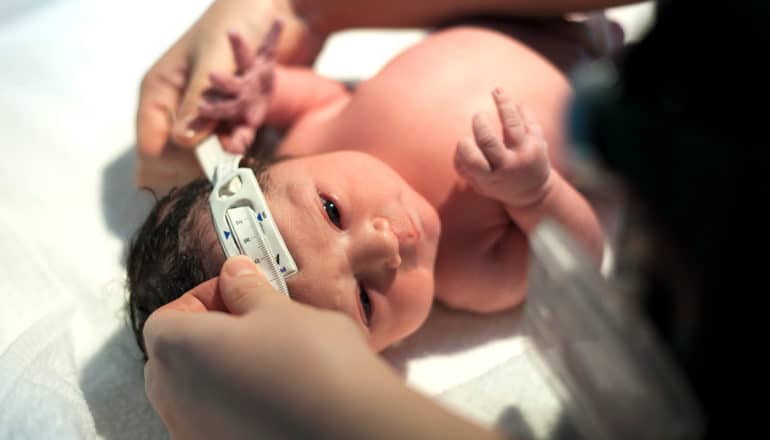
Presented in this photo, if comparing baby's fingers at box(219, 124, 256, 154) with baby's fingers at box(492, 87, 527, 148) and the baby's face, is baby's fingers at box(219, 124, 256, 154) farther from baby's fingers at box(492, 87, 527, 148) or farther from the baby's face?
baby's fingers at box(492, 87, 527, 148)

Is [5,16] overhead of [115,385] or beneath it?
overhead

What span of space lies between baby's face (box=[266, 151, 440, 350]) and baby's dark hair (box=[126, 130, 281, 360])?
0.20ft

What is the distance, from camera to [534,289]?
0.68m

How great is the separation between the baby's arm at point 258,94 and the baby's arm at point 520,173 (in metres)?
0.35

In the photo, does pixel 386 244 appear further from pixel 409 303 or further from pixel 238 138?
pixel 238 138

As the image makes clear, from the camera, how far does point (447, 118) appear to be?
0.98 metres

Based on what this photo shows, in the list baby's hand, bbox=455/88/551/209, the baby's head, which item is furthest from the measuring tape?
baby's hand, bbox=455/88/551/209

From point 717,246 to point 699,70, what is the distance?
4.6 inches

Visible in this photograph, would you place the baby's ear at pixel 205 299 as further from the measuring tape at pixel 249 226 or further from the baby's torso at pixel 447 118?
the baby's torso at pixel 447 118

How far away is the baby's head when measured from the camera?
80cm

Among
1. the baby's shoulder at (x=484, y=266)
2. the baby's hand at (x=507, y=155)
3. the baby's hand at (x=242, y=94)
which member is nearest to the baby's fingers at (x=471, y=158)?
the baby's hand at (x=507, y=155)

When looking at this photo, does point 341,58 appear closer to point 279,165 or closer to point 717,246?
point 279,165

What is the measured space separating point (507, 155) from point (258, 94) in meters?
0.42

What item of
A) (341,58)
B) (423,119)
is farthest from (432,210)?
(341,58)
